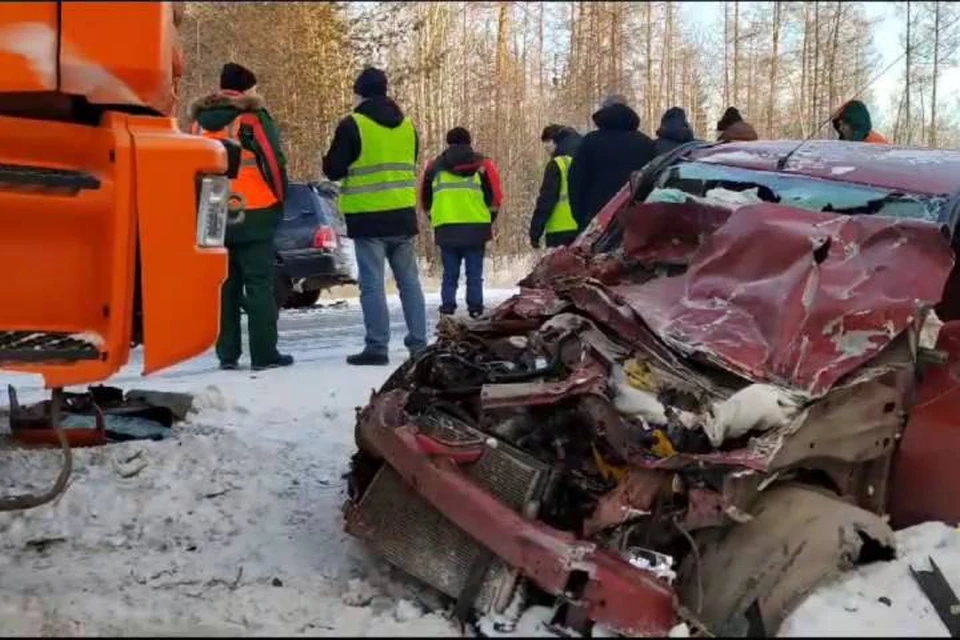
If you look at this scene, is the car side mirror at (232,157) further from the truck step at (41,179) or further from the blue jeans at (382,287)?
the blue jeans at (382,287)

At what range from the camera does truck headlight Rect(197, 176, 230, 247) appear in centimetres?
338

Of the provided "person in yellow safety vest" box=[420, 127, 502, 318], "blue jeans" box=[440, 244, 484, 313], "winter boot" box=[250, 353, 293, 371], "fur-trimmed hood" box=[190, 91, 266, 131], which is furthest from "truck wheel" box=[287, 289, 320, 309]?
"fur-trimmed hood" box=[190, 91, 266, 131]

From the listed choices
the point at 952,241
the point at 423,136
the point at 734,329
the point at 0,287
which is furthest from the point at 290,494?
the point at 423,136

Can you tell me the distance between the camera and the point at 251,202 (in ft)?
21.9

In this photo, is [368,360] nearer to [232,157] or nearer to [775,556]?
[232,157]

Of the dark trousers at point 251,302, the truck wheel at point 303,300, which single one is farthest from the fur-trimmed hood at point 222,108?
the truck wheel at point 303,300

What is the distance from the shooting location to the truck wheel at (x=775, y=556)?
3.07 metres

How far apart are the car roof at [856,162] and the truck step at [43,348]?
2976mm

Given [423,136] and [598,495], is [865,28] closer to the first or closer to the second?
[598,495]

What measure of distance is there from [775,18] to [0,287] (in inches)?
112

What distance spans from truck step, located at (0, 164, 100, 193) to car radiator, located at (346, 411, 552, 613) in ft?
4.34

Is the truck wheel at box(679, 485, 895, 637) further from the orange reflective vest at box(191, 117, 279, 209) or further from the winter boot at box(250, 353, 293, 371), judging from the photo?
the winter boot at box(250, 353, 293, 371)

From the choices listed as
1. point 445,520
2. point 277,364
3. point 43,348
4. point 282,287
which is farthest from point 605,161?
point 43,348

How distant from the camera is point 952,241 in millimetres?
3941
